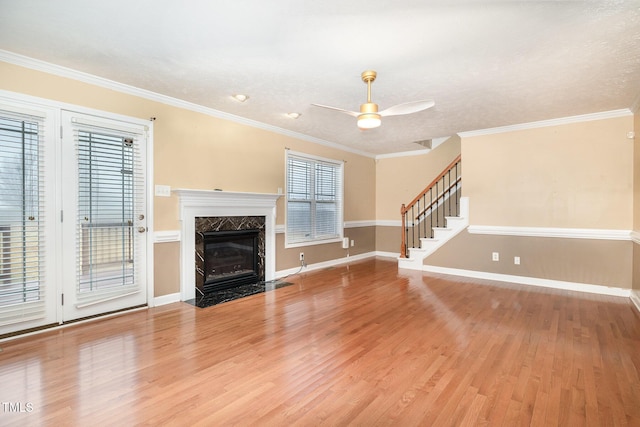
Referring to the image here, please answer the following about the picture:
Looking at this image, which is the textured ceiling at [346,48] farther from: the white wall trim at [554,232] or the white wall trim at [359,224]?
the white wall trim at [359,224]

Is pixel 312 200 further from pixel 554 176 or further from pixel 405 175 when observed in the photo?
pixel 554 176

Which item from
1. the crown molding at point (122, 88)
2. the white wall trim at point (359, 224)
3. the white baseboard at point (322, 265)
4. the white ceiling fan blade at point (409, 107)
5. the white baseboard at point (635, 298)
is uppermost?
the crown molding at point (122, 88)

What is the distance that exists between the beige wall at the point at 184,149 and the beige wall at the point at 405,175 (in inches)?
89.6

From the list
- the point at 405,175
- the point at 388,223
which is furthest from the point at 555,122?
the point at 388,223

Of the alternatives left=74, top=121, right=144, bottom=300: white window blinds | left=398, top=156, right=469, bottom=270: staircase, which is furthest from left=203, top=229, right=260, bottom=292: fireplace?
left=398, top=156, right=469, bottom=270: staircase

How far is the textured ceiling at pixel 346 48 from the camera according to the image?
212 centimetres

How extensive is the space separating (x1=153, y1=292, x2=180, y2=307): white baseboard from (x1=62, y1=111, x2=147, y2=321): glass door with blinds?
0.45 feet

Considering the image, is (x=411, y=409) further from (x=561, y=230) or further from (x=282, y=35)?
(x=561, y=230)

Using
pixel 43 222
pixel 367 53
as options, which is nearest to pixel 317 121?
pixel 367 53

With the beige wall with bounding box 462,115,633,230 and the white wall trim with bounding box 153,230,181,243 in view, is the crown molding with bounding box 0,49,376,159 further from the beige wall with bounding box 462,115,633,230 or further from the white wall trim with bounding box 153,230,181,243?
the beige wall with bounding box 462,115,633,230

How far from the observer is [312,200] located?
19.8 feet

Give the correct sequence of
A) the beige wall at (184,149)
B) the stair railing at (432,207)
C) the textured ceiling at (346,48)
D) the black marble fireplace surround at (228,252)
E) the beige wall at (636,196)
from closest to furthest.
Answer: the textured ceiling at (346,48), the beige wall at (184,149), the beige wall at (636,196), the black marble fireplace surround at (228,252), the stair railing at (432,207)

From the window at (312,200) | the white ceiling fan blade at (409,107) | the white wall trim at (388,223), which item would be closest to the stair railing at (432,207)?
the white wall trim at (388,223)

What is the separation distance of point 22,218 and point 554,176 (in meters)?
6.58
